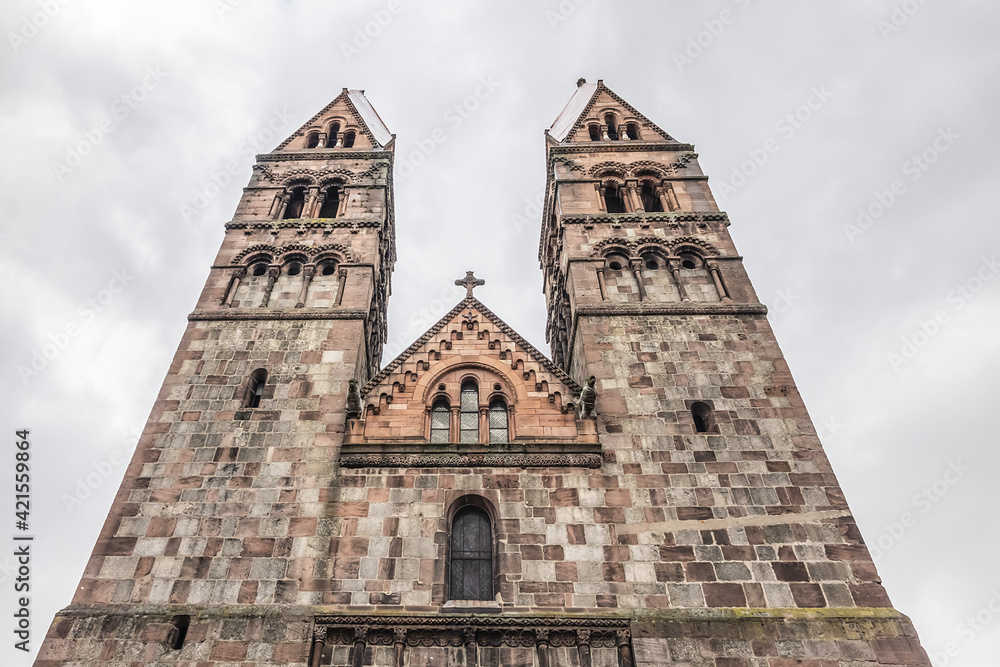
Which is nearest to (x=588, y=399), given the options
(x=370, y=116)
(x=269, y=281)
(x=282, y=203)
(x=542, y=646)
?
(x=542, y=646)

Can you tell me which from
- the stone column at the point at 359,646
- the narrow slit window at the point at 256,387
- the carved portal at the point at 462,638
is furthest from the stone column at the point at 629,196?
the stone column at the point at 359,646

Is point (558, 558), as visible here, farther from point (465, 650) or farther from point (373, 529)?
point (373, 529)

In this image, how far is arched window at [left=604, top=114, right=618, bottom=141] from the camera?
27.9m

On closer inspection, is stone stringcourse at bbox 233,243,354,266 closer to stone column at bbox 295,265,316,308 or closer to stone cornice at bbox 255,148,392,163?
stone column at bbox 295,265,316,308

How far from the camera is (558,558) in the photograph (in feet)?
42.5

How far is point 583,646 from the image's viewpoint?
11766 millimetres

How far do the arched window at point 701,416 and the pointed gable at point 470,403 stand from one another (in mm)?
2552

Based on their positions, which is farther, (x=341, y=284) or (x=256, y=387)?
(x=341, y=284)

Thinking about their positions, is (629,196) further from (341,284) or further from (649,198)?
(341,284)

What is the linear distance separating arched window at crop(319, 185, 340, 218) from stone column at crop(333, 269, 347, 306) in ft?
14.9

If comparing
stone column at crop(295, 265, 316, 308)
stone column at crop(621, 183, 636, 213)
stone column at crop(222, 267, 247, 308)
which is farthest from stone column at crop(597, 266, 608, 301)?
stone column at crop(222, 267, 247, 308)

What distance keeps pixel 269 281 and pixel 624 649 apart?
1384 centimetres

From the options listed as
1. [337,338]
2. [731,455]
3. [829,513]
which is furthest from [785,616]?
[337,338]

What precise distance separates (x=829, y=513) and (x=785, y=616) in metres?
2.68
